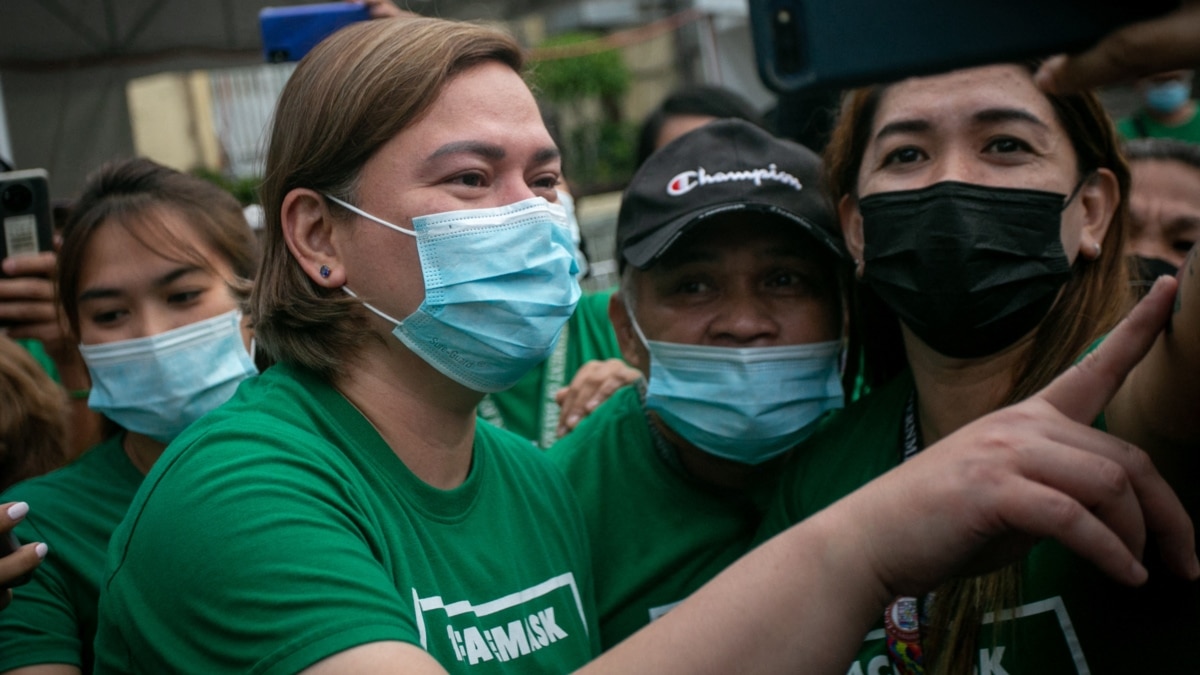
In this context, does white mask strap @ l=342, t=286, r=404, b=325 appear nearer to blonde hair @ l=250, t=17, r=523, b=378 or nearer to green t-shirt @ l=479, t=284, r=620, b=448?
blonde hair @ l=250, t=17, r=523, b=378

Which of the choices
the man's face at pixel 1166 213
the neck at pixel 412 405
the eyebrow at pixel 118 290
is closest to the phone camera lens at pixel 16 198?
the eyebrow at pixel 118 290

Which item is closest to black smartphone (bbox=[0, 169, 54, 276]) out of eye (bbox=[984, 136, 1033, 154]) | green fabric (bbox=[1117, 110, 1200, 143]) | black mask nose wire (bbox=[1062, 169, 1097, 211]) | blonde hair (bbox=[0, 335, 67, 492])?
blonde hair (bbox=[0, 335, 67, 492])

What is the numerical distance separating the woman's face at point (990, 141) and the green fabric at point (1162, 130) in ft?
14.1

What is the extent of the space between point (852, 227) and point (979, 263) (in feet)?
1.71

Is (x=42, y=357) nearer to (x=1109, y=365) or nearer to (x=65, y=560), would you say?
(x=65, y=560)

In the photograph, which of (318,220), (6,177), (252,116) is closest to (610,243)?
(252,116)

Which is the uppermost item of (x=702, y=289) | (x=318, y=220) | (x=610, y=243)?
(x=318, y=220)

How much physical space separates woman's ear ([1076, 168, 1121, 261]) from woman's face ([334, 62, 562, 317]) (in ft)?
4.23

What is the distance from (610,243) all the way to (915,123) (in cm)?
1024

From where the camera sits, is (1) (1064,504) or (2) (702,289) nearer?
(1) (1064,504)

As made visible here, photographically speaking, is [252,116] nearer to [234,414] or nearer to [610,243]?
[610,243]

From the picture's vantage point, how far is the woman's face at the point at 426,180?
93.1 inches

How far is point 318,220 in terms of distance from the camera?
8.09 feet

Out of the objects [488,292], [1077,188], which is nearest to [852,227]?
[1077,188]
